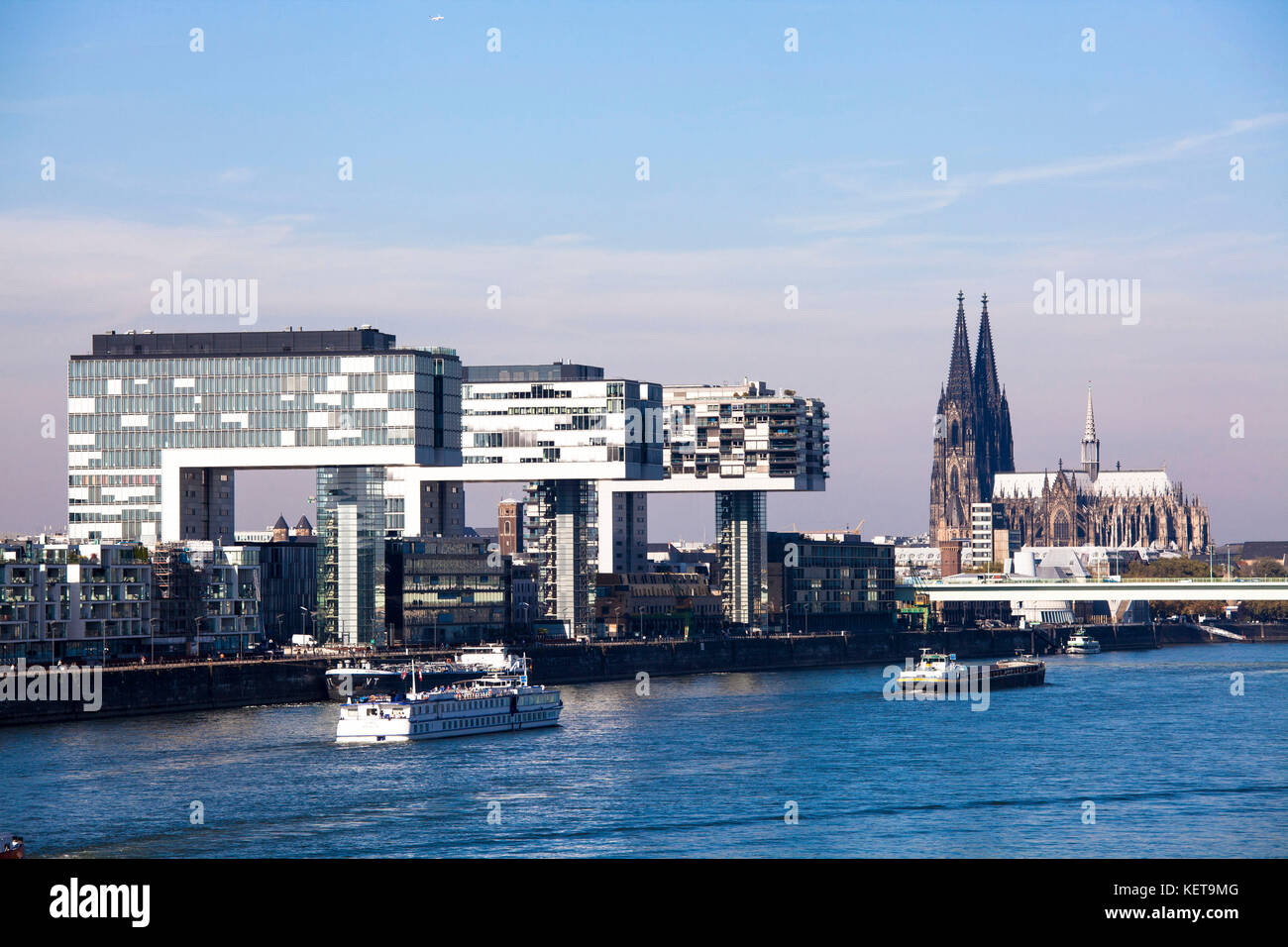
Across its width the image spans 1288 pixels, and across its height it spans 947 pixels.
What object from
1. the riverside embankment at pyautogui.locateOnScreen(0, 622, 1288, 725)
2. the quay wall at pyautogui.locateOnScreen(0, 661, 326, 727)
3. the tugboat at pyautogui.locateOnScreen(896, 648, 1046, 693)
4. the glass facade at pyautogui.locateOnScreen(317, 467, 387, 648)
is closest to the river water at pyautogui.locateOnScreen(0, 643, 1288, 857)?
the quay wall at pyautogui.locateOnScreen(0, 661, 326, 727)

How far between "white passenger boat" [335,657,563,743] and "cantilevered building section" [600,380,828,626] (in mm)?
82367

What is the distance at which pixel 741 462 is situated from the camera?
182 m

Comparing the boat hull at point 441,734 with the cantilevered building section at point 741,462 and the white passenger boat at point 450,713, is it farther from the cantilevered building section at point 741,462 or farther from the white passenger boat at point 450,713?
the cantilevered building section at point 741,462

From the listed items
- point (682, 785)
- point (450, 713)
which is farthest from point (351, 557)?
point (682, 785)

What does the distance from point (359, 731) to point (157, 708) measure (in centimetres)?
1956

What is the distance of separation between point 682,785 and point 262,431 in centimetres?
7616

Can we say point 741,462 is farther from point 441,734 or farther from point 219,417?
point 441,734

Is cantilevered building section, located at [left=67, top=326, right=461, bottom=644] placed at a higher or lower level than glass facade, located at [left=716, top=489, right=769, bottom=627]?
higher

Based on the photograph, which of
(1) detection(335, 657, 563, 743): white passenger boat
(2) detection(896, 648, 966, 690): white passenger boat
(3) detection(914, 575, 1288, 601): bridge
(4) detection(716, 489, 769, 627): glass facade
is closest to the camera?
(1) detection(335, 657, 563, 743): white passenger boat

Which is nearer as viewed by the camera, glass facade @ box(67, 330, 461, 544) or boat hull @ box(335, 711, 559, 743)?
boat hull @ box(335, 711, 559, 743)

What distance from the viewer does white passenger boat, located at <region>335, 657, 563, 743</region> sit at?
83438mm

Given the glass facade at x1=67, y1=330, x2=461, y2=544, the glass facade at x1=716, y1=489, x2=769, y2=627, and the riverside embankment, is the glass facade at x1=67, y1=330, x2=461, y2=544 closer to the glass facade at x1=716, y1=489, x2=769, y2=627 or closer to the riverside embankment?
the riverside embankment
